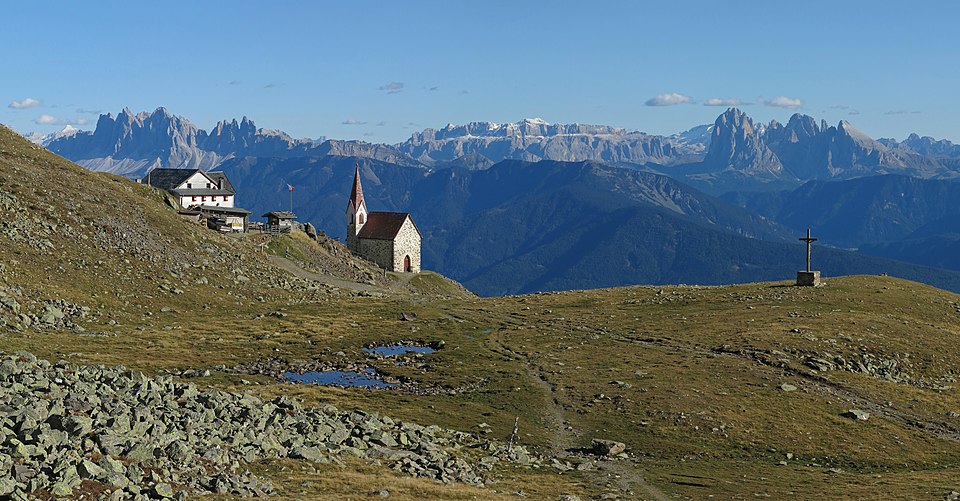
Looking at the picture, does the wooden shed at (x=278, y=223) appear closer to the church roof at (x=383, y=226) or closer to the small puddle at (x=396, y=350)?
the church roof at (x=383, y=226)

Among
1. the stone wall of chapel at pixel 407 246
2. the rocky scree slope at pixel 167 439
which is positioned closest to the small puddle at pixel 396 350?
the rocky scree slope at pixel 167 439

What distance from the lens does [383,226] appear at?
16088 cm

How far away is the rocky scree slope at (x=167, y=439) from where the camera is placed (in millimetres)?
28109

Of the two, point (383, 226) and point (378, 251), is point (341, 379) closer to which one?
point (378, 251)

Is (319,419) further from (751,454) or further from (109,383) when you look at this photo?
(751,454)

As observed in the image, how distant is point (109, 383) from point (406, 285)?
10565 centimetres

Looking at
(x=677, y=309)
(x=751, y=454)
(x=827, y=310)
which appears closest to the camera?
(x=751, y=454)

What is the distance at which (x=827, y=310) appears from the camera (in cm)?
8581

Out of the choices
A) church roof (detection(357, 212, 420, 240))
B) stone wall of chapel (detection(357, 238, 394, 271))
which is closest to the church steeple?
church roof (detection(357, 212, 420, 240))

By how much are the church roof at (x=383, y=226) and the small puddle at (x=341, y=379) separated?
3708 inches

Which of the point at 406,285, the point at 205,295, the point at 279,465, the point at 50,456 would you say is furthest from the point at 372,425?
the point at 406,285

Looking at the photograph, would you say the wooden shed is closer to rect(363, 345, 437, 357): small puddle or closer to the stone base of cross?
rect(363, 345, 437, 357): small puddle

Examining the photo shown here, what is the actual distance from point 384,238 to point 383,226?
348 cm

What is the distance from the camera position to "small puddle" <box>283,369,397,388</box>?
60.6m
